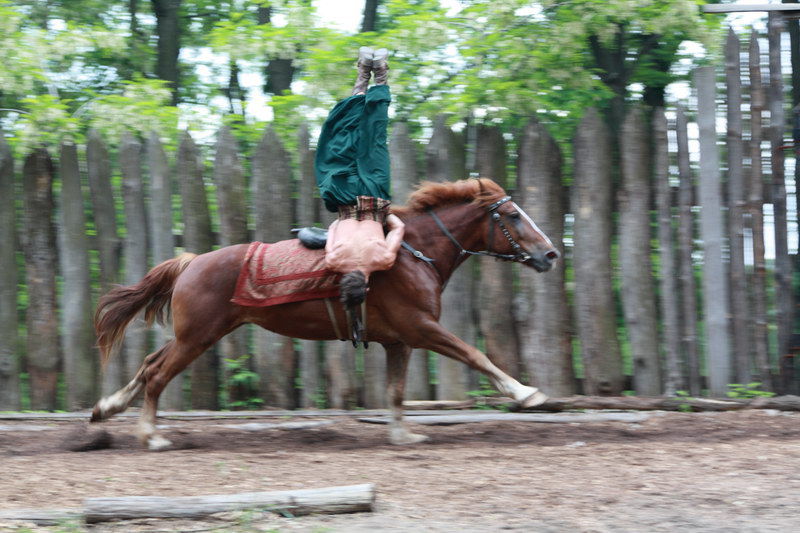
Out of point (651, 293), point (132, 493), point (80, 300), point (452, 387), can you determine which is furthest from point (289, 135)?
point (132, 493)

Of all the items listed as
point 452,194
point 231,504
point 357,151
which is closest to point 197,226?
point 357,151

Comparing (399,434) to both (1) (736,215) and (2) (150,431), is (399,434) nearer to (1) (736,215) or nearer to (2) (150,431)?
(2) (150,431)

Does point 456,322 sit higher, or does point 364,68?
point 364,68

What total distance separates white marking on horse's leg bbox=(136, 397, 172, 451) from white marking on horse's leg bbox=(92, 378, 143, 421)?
240 mm

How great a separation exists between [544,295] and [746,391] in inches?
69.3

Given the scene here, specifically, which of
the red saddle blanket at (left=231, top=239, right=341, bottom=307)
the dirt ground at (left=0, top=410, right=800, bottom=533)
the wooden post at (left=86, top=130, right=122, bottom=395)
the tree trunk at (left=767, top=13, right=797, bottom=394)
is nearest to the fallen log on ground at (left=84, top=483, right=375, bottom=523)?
the dirt ground at (left=0, top=410, right=800, bottom=533)

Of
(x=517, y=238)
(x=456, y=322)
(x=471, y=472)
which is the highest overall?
(x=517, y=238)

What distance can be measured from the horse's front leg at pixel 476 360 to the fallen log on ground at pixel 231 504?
1.77 m

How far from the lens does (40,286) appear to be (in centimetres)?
664

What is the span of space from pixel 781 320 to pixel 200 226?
4.77 m

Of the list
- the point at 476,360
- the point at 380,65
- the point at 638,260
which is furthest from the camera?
the point at 638,260

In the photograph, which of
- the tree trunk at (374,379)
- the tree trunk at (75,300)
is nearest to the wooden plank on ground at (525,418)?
the tree trunk at (374,379)

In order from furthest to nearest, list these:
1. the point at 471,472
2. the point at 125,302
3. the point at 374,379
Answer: the point at 374,379
the point at 125,302
the point at 471,472

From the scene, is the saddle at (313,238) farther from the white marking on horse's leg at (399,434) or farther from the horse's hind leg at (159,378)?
the white marking on horse's leg at (399,434)
